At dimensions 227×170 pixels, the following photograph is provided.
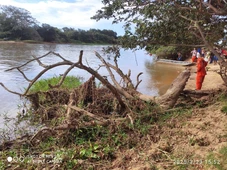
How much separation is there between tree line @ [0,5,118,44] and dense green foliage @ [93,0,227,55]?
40265 millimetres

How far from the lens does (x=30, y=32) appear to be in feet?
174

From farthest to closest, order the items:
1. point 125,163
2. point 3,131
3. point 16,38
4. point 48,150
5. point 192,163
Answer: point 16,38 < point 3,131 < point 48,150 < point 125,163 < point 192,163

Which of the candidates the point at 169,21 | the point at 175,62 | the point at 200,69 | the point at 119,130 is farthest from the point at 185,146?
the point at 175,62

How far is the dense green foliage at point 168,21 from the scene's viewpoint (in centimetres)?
552

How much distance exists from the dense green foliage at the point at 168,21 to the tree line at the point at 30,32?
40.3m

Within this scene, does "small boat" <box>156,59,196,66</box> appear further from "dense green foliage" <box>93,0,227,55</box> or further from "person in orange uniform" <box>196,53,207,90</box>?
"dense green foliage" <box>93,0,227,55</box>

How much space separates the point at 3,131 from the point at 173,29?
4950 mm

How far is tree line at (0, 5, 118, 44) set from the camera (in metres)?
51.0

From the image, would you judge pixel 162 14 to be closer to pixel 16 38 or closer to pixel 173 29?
pixel 173 29

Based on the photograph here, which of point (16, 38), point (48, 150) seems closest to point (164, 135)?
point (48, 150)

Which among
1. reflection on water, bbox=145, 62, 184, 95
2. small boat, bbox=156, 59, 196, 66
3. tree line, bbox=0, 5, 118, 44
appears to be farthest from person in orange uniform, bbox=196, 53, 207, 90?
tree line, bbox=0, 5, 118, 44

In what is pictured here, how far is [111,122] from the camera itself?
16.6 ft
